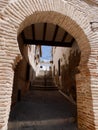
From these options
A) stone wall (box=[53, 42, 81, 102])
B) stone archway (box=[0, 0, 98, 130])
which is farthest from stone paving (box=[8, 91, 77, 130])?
stone wall (box=[53, 42, 81, 102])

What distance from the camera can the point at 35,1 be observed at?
11.0 ft

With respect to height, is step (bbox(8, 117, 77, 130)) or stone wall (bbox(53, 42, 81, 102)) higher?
stone wall (bbox(53, 42, 81, 102))

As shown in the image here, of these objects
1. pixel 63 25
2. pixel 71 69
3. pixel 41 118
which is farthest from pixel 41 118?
pixel 71 69

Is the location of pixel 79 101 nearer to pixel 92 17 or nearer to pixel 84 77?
pixel 84 77

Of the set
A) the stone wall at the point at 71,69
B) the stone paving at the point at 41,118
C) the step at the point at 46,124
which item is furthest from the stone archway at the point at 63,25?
the stone wall at the point at 71,69

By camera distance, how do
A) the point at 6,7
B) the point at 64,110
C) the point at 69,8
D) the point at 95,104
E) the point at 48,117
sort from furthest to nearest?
1. the point at 64,110
2. the point at 48,117
3. the point at 69,8
4. the point at 95,104
5. the point at 6,7

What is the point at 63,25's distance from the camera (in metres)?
3.85

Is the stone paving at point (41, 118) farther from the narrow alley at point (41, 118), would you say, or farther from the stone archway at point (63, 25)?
the stone archway at point (63, 25)

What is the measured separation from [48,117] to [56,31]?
292cm

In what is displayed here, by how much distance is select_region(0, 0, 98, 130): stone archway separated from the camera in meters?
2.80

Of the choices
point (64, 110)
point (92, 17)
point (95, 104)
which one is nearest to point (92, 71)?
point (95, 104)

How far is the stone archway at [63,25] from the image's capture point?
2796mm

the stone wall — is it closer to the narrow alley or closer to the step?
the narrow alley

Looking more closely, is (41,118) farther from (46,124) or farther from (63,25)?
(63,25)
